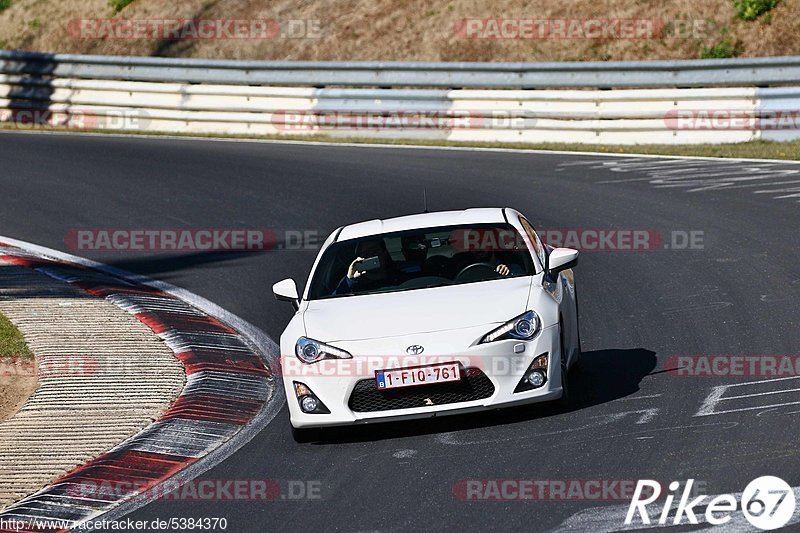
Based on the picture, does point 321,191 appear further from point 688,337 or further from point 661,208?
point 688,337

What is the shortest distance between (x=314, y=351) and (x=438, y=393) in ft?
2.80

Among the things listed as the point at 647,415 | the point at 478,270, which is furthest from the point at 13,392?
the point at 647,415

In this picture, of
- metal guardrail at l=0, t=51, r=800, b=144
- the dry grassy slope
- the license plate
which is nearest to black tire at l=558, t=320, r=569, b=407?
the license plate

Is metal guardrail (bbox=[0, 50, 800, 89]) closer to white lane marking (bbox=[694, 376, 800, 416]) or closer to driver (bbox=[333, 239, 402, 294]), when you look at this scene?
white lane marking (bbox=[694, 376, 800, 416])

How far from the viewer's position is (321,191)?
17.5m

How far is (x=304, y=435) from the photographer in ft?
27.2

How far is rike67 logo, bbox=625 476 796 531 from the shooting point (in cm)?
610

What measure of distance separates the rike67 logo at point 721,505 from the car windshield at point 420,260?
2.69 m

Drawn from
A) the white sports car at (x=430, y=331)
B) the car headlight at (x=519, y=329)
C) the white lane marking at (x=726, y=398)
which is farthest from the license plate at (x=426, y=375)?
the white lane marking at (x=726, y=398)

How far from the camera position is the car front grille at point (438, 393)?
7.91 meters

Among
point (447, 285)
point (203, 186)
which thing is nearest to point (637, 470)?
point (447, 285)

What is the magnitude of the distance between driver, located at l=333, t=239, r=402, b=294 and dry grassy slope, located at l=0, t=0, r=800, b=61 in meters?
15.3

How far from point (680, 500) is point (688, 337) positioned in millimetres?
3751

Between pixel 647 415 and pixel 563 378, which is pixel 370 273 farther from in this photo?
pixel 647 415
